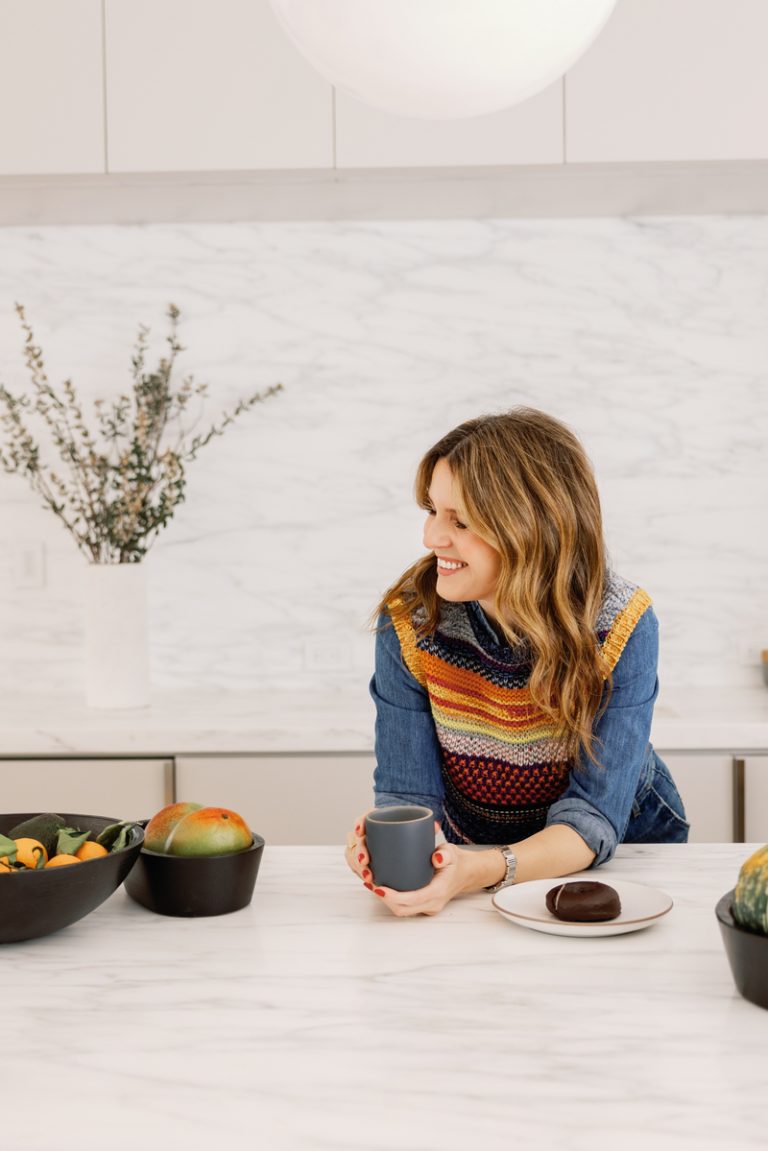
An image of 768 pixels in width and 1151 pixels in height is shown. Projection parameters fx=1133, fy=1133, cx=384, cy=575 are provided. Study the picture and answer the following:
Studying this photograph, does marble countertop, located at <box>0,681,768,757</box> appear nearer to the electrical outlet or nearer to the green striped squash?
the electrical outlet

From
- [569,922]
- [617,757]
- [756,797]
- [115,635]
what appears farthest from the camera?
[115,635]

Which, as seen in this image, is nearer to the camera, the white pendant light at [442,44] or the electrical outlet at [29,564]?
the white pendant light at [442,44]

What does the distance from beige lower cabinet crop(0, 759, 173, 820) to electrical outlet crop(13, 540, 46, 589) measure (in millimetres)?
694

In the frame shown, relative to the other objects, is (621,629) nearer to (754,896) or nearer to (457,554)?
(457,554)

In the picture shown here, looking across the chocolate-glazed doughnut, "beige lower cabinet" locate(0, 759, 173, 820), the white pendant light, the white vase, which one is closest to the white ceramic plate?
the chocolate-glazed doughnut

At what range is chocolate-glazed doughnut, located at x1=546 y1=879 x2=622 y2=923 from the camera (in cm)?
113

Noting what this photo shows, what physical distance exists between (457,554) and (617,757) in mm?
348

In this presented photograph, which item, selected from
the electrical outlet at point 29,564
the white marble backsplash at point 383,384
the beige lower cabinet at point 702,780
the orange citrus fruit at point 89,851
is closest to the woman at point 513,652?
the orange citrus fruit at point 89,851

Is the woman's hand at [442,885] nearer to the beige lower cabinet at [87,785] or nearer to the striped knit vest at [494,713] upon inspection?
the striped knit vest at [494,713]

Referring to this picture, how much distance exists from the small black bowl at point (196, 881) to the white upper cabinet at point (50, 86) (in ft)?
6.13

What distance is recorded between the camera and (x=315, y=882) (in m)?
1.33

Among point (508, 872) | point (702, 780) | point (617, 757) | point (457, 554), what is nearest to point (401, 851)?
point (508, 872)

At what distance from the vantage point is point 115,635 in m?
2.65

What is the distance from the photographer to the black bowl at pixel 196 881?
1.18 meters
